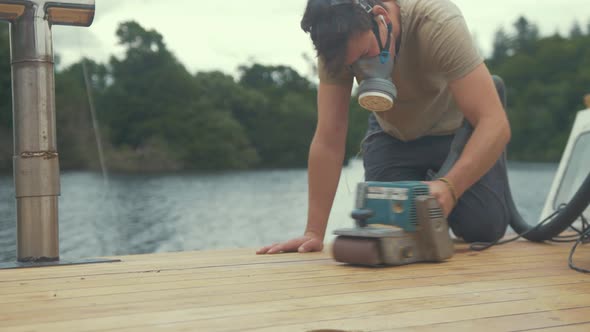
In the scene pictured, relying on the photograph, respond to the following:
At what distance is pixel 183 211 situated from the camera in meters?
20.8

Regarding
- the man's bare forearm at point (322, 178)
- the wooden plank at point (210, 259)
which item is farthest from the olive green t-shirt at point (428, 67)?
the wooden plank at point (210, 259)

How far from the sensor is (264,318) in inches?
52.5

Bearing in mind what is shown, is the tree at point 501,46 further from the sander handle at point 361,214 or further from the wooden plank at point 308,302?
the wooden plank at point 308,302

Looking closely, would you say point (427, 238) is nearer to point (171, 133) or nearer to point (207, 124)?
point (171, 133)

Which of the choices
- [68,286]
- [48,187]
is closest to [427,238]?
[68,286]

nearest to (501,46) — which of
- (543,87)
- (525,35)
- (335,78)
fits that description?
(525,35)

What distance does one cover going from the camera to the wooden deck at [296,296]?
129 centimetres

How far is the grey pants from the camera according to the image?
2.80 metres

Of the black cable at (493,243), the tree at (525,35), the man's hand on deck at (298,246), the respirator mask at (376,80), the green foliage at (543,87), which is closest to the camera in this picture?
the respirator mask at (376,80)

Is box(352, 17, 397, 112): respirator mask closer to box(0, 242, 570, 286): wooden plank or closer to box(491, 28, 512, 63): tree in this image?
box(0, 242, 570, 286): wooden plank

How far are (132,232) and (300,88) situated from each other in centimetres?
628

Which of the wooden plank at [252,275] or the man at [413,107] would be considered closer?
the wooden plank at [252,275]

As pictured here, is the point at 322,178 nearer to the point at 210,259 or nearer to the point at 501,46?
the point at 210,259

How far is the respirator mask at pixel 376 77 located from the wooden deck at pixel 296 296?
52 centimetres
